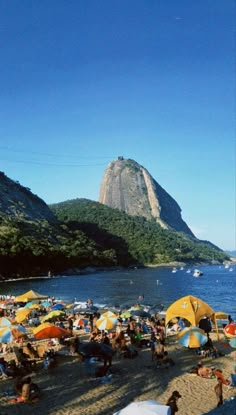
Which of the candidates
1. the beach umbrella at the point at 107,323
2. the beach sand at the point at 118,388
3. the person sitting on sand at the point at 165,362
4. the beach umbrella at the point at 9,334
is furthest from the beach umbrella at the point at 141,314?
the beach umbrella at the point at 9,334

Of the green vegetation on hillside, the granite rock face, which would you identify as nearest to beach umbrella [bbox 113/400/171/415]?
the green vegetation on hillside

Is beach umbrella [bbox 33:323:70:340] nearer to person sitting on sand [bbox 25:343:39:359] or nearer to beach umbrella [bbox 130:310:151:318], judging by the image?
person sitting on sand [bbox 25:343:39:359]

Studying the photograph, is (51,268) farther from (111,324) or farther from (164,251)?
(111,324)

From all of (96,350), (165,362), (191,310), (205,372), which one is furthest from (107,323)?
(205,372)

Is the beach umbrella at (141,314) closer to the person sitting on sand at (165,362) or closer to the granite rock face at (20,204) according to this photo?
the person sitting on sand at (165,362)

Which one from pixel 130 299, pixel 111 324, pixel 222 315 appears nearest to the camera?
pixel 111 324

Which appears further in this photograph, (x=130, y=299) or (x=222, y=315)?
(x=130, y=299)

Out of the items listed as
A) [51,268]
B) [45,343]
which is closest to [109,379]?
[45,343]

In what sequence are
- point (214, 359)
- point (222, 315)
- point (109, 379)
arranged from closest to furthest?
1. point (109, 379)
2. point (214, 359)
3. point (222, 315)
